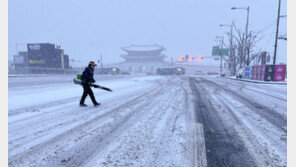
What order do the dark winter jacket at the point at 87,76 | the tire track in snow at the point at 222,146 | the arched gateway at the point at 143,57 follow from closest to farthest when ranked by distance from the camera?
the tire track in snow at the point at 222,146 < the dark winter jacket at the point at 87,76 < the arched gateway at the point at 143,57

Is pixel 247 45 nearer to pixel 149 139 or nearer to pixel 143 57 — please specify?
pixel 149 139

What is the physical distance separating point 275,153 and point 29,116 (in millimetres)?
5381

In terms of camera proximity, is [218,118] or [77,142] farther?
[218,118]

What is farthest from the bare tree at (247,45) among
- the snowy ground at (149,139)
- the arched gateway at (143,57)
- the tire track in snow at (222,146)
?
the arched gateway at (143,57)

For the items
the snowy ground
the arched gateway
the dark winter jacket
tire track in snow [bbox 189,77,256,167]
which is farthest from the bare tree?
the arched gateway

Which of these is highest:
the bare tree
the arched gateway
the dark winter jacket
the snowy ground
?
the arched gateway

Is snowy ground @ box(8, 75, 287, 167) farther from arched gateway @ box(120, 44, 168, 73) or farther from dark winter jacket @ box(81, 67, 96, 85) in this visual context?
arched gateway @ box(120, 44, 168, 73)

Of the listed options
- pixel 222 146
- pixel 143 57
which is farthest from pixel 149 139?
pixel 143 57

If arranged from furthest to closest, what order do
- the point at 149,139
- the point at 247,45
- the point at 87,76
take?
the point at 247,45
the point at 87,76
the point at 149,139

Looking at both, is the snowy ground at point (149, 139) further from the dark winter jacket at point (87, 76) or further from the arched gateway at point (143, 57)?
the arched gateway at point (143, 57)

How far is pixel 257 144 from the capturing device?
2496mm
